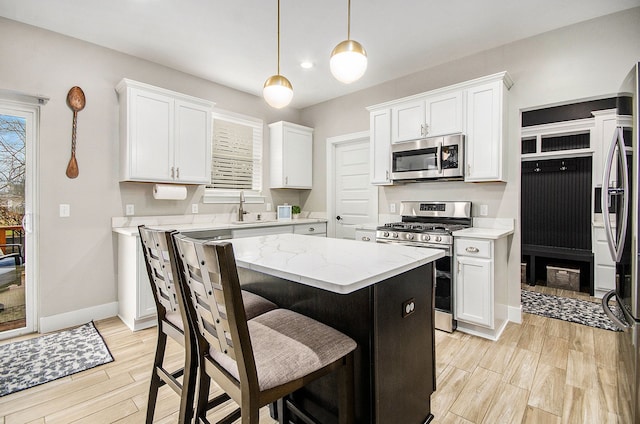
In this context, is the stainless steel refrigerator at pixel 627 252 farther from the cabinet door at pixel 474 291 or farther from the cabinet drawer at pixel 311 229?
the cabinet drawer at pixel 311 229

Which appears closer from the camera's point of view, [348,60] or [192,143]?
[348,60]

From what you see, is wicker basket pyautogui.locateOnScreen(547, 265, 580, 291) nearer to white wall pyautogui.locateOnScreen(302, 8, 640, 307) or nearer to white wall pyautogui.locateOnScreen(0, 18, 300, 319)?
white wall pyautogui.locateOnScreen(302, 8, 640, 307)

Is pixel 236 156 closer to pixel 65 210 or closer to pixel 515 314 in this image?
pixel 65 210

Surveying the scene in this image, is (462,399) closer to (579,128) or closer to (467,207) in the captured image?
(467,207)

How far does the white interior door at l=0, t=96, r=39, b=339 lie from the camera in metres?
2.80

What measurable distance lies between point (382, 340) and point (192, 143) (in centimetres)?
313

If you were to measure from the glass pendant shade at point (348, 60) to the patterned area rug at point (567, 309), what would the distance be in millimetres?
3210

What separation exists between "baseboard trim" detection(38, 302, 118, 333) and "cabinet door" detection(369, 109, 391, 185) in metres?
3.27

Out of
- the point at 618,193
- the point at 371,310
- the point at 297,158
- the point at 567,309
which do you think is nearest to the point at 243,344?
the point at 371,310

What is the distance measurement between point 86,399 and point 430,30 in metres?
3.96

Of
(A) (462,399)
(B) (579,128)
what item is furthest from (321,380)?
(B) (579,128)

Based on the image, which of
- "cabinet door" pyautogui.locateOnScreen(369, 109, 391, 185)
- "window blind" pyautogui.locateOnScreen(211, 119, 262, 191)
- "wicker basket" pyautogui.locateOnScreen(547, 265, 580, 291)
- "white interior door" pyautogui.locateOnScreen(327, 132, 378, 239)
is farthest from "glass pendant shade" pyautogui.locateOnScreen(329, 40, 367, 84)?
"wicker basket" pyautogui.locateOnScreen(547, 265, 580, 291)

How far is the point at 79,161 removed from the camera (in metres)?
3.05

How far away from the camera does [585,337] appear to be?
2.73 m
